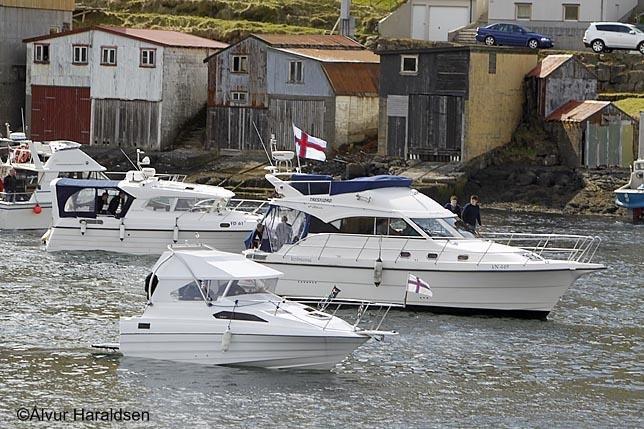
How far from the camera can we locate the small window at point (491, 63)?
6028cm

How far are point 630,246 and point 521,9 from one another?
28.1m

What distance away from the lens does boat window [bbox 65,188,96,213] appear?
43.1 metres

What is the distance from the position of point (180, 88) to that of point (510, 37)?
14.6m

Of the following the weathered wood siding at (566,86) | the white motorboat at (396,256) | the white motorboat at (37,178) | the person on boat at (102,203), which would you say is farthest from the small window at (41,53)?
the white motorboat at (396,256)

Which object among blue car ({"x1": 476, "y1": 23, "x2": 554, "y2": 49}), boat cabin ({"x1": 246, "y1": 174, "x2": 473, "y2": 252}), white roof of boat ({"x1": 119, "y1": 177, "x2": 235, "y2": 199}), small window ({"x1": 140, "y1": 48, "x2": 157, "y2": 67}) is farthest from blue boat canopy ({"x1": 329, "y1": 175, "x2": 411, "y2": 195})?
blue car ({"x1": 476, "y1": 23, "x2": 554, "y2": 49})

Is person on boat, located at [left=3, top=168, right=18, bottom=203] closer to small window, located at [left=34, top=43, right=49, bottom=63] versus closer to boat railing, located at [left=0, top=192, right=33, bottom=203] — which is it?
boat railing, located at [left=0, top=192, right=33, bottom=203]

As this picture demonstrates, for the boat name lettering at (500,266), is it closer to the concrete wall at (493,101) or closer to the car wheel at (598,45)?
the concrete wall at (493,101)

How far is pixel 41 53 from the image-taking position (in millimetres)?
66750

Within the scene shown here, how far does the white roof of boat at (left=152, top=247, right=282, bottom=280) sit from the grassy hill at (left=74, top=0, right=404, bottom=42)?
48.1 meters

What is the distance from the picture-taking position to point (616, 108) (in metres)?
59.0

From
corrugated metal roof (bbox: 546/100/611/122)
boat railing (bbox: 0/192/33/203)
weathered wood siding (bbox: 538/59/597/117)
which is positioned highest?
weathered wood siding (bbox: 538/59/597/117)

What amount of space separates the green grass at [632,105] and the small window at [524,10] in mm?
9484

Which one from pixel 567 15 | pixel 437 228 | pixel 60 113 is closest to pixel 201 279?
pixel 437 228

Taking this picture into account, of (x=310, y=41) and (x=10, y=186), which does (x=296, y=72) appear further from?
(x=10, y=186)
